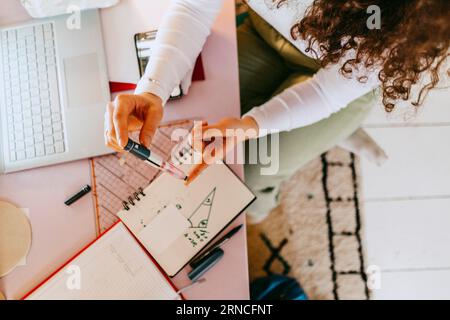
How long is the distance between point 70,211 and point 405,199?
2.82ft

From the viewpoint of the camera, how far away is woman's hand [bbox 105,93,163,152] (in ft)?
1.80

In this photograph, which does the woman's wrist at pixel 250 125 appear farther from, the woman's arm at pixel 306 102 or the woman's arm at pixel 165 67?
the woman's arm at pixel 165 67

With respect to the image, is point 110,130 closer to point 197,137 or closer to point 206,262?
point 197,137

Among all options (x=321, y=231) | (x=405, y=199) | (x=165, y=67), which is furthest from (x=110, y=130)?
(x=405, y=199)

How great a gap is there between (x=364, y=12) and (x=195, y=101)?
11.7 inches

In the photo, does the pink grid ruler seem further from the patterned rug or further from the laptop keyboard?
the patterned rug

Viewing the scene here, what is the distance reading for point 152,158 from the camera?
1.91ft

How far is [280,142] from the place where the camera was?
82 cm

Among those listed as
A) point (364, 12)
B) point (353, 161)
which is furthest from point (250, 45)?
point (353, 161)

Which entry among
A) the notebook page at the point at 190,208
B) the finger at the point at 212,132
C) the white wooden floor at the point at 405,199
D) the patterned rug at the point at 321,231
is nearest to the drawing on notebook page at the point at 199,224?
the notebook page at the point at 190,208

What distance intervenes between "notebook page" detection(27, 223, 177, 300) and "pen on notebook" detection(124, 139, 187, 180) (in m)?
0.13

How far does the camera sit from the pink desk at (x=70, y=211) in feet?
2.21

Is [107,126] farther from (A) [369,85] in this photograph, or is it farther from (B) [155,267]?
(A) [369,85]

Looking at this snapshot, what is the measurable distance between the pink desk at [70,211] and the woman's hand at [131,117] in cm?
9
